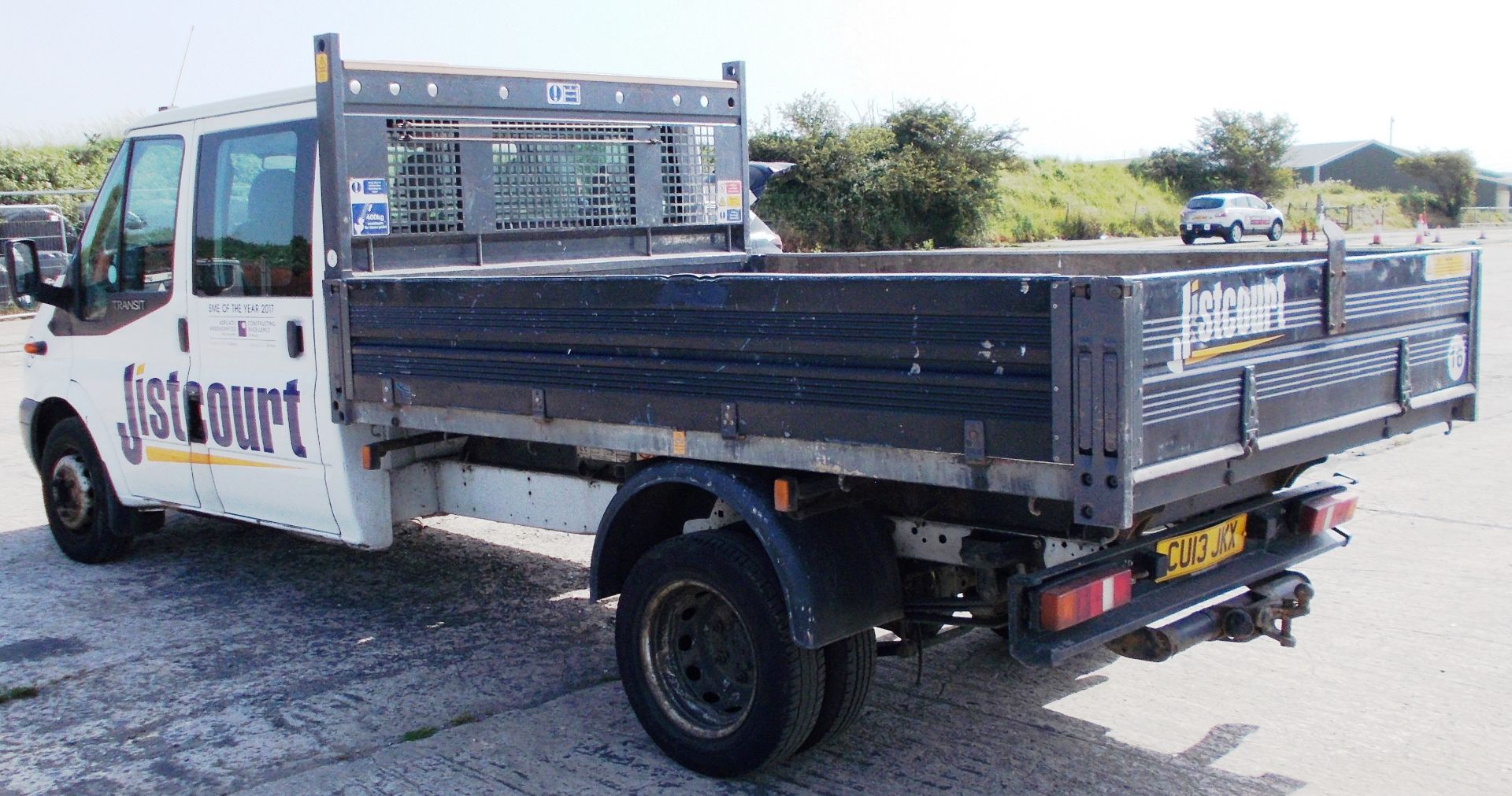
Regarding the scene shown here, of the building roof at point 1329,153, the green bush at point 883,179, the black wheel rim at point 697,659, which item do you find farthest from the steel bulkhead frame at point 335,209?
the building roof at point 1329,153

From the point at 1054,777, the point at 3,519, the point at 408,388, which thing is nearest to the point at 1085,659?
the point at 1054,777

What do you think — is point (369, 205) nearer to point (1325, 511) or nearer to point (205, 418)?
point (205, 418)

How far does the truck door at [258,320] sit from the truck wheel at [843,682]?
256 centimetres

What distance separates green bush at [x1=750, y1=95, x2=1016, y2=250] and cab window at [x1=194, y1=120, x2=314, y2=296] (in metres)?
30.9

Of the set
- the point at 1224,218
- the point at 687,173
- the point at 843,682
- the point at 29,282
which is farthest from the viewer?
the point at 1224,218

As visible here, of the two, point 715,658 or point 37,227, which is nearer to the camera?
point 715,658

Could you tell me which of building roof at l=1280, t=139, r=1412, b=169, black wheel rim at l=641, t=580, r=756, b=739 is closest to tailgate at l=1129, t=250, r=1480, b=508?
black wheel rim at l=641, t=580, r=756, b=739

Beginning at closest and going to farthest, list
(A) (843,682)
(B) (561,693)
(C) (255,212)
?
(A) (843,682), (B) (561,693), (C) (255,212)

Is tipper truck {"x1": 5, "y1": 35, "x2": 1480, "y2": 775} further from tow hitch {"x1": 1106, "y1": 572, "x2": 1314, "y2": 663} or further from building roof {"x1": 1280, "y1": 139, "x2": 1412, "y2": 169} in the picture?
building roof {"x1": 1280, "y1": 139, "x2": 1412, "y2": 169}

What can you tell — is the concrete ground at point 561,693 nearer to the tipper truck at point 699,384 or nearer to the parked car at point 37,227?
the tipper truck at point 699,384

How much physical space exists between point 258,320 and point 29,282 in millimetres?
1760

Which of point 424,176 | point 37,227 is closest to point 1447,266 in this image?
point 424,176

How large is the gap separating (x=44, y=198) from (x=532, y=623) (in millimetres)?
24662

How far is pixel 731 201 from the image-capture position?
6.96m
